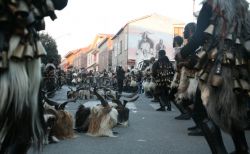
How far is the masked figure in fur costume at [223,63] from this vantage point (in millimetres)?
4805

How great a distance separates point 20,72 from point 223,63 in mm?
2215

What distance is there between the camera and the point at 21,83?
3.52 meters

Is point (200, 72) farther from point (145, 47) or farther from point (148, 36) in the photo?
point (148, 36)

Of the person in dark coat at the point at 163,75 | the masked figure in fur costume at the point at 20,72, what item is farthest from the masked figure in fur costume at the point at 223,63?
the person in dark coat at the point at 163,75

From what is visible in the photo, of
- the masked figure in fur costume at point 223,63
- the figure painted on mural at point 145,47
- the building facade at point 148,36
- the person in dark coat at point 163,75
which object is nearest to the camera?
the masked figure in fur costume at point 223,63

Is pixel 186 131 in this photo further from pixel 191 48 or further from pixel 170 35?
pixel 170 35

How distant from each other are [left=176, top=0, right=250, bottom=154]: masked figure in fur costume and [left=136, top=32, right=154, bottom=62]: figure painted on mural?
61.0 m

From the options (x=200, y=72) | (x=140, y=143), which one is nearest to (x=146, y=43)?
(x=140, y=143)

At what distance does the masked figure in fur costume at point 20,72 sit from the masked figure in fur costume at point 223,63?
1.87 meters

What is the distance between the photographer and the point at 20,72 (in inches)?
139

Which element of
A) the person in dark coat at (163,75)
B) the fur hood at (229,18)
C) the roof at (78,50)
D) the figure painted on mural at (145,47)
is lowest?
the person in dark coat at (163,75)

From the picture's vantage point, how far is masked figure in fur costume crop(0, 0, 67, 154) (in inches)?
137

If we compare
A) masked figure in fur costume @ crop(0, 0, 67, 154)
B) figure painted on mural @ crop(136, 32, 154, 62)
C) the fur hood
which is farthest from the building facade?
masked figure in fur costume @ crop(0, 0, 67, 154)

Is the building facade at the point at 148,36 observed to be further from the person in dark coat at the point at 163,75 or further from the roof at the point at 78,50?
the roof at the point at 78,50
